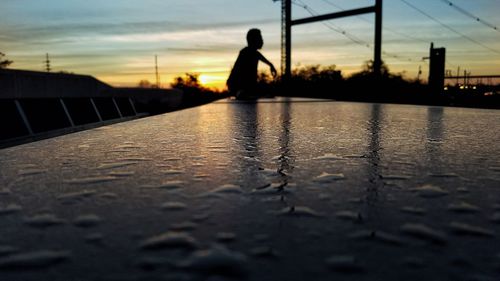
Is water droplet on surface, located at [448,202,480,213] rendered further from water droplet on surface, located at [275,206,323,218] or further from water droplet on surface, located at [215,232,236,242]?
water droplet on surface, located at [215,232,236,242]

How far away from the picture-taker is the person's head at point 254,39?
862 cm

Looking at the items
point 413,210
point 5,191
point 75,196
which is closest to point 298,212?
point 413,210

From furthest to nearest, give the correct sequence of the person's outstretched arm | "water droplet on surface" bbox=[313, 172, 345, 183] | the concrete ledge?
1. the concrete ledge
2. the person's outstretched arm
3. "water droplet on surface" bbox=[313, 172, 345, 183]

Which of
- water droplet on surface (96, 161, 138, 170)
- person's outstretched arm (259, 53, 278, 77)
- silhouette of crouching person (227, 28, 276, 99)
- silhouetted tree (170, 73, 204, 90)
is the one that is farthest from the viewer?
silhouetted tree (170, 73, 204, 90)

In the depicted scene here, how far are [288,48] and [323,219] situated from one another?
17.9 m

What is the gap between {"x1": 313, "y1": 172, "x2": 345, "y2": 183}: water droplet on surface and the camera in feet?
2.76

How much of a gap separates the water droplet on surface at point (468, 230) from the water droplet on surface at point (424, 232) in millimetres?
28

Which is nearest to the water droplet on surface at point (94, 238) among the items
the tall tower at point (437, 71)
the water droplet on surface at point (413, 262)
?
the water droplet on surface at point (413, 262)

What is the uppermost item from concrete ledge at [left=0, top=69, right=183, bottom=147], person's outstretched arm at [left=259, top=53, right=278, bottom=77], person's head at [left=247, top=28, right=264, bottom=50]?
person's head at [left=247, top=28, right=264, bottom=50]

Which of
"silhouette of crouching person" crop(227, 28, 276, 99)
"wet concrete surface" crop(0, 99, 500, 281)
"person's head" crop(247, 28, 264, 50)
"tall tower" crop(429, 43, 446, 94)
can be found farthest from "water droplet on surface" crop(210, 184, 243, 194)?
"tall tower" crop(429, 43, 446, 94)

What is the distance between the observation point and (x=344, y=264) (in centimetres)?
43

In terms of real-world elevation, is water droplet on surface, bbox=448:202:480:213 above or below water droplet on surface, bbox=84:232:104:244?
below

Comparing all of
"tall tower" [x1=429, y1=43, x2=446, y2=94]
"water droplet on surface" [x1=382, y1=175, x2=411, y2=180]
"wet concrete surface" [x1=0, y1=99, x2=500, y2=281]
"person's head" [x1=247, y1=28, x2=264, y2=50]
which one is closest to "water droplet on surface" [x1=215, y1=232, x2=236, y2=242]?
"wet concrete surface" [x1=0, y1=99, x2=500, y2=281]

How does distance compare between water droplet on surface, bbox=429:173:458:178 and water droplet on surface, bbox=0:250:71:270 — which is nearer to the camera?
water droplet on surface, bbox=0:250:71:270
